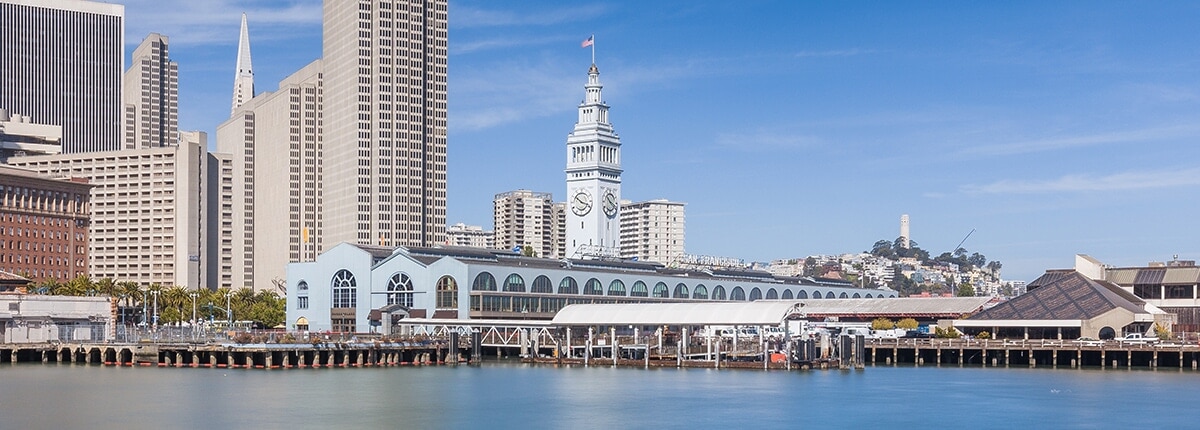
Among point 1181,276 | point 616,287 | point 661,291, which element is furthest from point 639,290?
point 1181,276

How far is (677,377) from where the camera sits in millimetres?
109375

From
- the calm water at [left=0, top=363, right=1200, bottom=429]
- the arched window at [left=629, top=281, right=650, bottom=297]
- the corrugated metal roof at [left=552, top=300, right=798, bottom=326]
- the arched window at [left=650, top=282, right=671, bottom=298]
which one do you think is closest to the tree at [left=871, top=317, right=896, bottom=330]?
the arched window at [left=650, top=282, right=671, bottom=298]

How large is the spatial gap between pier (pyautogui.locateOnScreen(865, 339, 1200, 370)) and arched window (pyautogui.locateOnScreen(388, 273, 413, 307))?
48465 millimetres

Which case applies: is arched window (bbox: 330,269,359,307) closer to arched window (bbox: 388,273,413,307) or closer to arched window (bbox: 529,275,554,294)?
arched window (bbox: 388,273,413,307)

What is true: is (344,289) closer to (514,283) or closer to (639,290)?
(514,283)

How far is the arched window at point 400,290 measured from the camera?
518ft

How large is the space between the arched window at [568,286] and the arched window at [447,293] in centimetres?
1445

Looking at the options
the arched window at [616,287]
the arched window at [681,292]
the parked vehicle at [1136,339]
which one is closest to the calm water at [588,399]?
the parked vehicle at [1136,339]

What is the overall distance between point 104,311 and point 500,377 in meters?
54.2

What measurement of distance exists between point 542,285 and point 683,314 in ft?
125

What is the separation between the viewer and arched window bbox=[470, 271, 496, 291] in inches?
6137

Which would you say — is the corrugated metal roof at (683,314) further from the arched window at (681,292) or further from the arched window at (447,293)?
the arched window at (681,292)

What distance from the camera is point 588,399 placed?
295 feet

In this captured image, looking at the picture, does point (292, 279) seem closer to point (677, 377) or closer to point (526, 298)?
point (526, 298)
